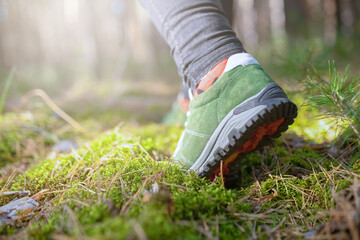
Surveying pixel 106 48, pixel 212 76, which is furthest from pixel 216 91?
pixel 106 48

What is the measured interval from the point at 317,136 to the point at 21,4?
10.4 metres

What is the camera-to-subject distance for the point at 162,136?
6.04 ft

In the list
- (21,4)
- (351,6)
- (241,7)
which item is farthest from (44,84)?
(241,7)

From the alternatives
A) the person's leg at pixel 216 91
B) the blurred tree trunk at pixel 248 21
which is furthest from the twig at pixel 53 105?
the blurred tree trunk at pixel 248 21

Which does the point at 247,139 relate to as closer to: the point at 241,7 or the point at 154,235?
the point at 154,235

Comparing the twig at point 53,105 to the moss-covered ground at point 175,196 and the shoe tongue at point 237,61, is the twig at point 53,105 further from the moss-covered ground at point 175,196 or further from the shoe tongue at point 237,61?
the shoe tongue at point 237,61

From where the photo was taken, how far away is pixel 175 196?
0.84m

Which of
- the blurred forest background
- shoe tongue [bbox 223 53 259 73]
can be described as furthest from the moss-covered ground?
the blurred forest background

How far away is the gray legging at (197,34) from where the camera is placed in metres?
1.16

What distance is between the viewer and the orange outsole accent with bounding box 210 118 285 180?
1.04 m

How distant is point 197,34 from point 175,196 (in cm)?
82

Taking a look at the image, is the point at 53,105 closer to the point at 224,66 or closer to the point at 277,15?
the point at 224,66

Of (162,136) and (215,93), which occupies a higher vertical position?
(215,93)

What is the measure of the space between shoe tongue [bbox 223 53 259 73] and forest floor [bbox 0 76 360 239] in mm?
413
